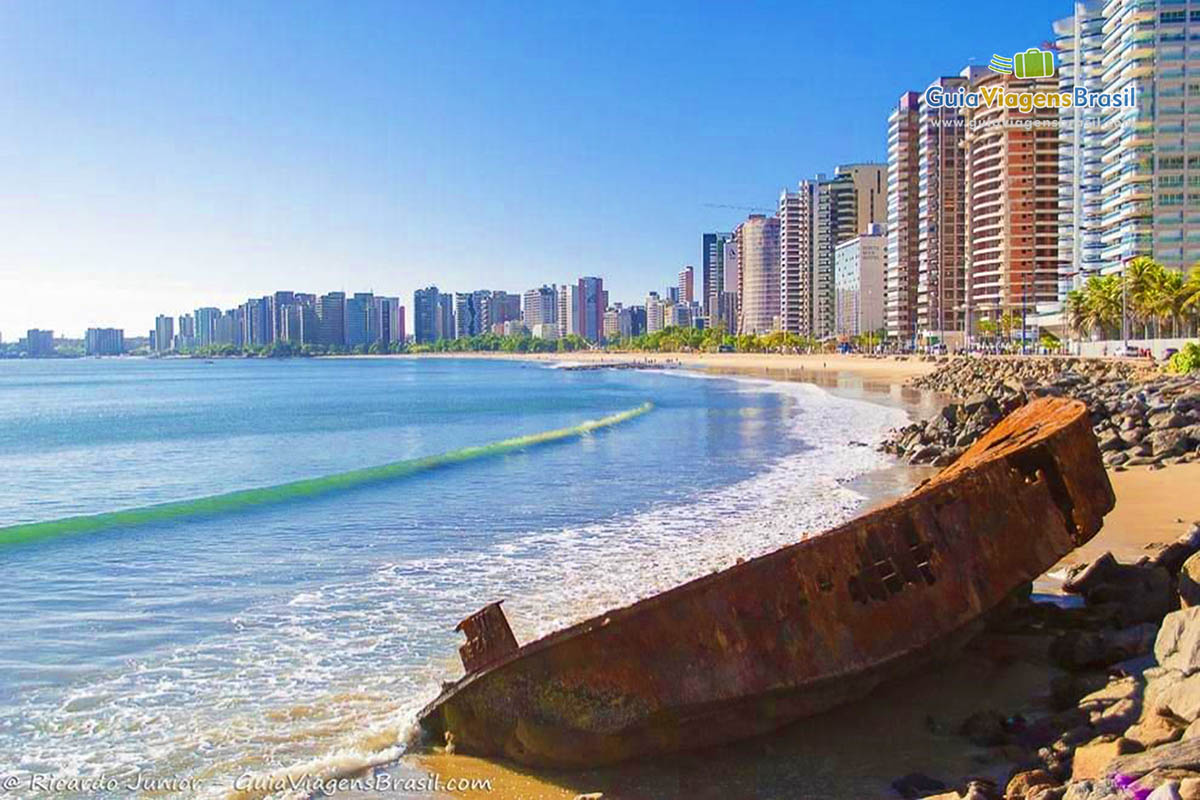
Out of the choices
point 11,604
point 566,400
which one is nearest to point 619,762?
point 11,604

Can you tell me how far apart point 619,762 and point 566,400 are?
68654 mm

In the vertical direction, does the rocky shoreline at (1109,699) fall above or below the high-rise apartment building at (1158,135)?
below

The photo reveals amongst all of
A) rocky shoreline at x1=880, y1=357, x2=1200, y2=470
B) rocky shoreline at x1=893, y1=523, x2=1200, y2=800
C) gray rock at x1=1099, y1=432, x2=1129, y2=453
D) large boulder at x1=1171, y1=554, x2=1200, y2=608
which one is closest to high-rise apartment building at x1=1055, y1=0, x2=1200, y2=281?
rocky shoreline at x1=880, y1=357, x2=1200, y2=470

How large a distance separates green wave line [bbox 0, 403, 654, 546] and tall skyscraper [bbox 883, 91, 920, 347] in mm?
148025

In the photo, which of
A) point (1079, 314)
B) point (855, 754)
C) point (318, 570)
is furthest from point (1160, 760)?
point (1079, 314)

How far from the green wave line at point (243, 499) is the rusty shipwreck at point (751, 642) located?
16350 millimetres

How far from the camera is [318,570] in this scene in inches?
629

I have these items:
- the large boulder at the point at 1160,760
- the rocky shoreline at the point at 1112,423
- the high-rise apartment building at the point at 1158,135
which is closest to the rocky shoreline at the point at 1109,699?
the large boulder at the point at 1160,760

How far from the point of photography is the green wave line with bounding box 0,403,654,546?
851 inches

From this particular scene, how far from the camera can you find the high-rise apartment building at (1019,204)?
450 ft

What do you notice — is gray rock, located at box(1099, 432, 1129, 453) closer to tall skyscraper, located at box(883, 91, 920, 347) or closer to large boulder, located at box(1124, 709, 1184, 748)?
large boulder, located at box(1124, 709, 1184, 748)

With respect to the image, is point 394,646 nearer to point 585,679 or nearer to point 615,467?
point 585,679

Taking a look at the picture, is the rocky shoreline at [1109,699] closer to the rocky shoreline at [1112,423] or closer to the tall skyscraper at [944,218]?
the rocky shoreline at [1112,423]

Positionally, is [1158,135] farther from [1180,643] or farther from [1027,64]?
[1180,643]
